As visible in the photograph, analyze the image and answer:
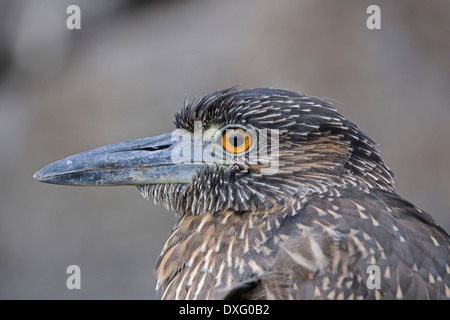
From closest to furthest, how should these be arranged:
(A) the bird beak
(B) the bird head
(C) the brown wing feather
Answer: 1. (C) the brown wing feather
2. (B) the bird head
3. (A) the bird beak

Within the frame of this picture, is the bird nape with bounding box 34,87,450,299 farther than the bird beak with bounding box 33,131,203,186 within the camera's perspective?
No

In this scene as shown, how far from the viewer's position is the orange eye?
129 inches

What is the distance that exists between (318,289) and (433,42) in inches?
244

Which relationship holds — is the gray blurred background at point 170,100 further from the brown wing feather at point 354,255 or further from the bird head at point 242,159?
the brown wing feather at point 354,255

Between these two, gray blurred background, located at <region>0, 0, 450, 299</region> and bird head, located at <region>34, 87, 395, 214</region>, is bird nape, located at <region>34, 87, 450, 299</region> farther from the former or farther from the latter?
gray blurred background, located at <region>0, 0, 450, 299</region>

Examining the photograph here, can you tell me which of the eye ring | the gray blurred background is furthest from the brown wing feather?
the gray blurred background

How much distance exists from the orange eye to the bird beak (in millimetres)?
239

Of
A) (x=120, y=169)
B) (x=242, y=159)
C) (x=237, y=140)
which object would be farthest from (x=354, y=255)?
(x=120, y=169)

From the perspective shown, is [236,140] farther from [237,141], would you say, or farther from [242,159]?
[242,159]

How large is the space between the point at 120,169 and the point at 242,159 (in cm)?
80

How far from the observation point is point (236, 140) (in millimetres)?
3281

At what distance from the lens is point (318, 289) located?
2.64 metres

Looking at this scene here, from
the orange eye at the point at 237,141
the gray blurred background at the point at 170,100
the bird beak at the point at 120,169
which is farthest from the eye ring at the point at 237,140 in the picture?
the gray blurred background at the point at 170,100
